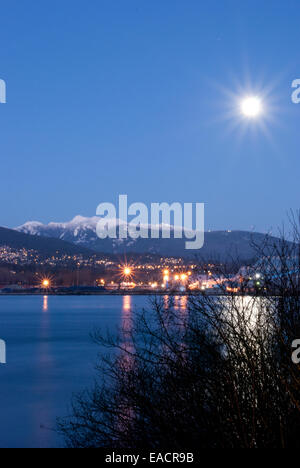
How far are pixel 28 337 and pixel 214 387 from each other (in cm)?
2686

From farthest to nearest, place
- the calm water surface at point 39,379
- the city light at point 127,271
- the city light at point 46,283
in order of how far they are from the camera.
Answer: the city light at point 127,271
the city light at point 46,283
the calm water surface at point 39,379

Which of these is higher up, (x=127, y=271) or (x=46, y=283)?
(x=127, y=271)

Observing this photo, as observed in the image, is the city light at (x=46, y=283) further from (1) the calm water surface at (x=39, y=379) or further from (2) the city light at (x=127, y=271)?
(1) the calm water surface at (x=39, y=379)

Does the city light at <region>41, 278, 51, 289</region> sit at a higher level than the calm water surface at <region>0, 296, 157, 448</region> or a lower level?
higher

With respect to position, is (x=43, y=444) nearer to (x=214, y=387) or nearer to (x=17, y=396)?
(x=17, y=396)
